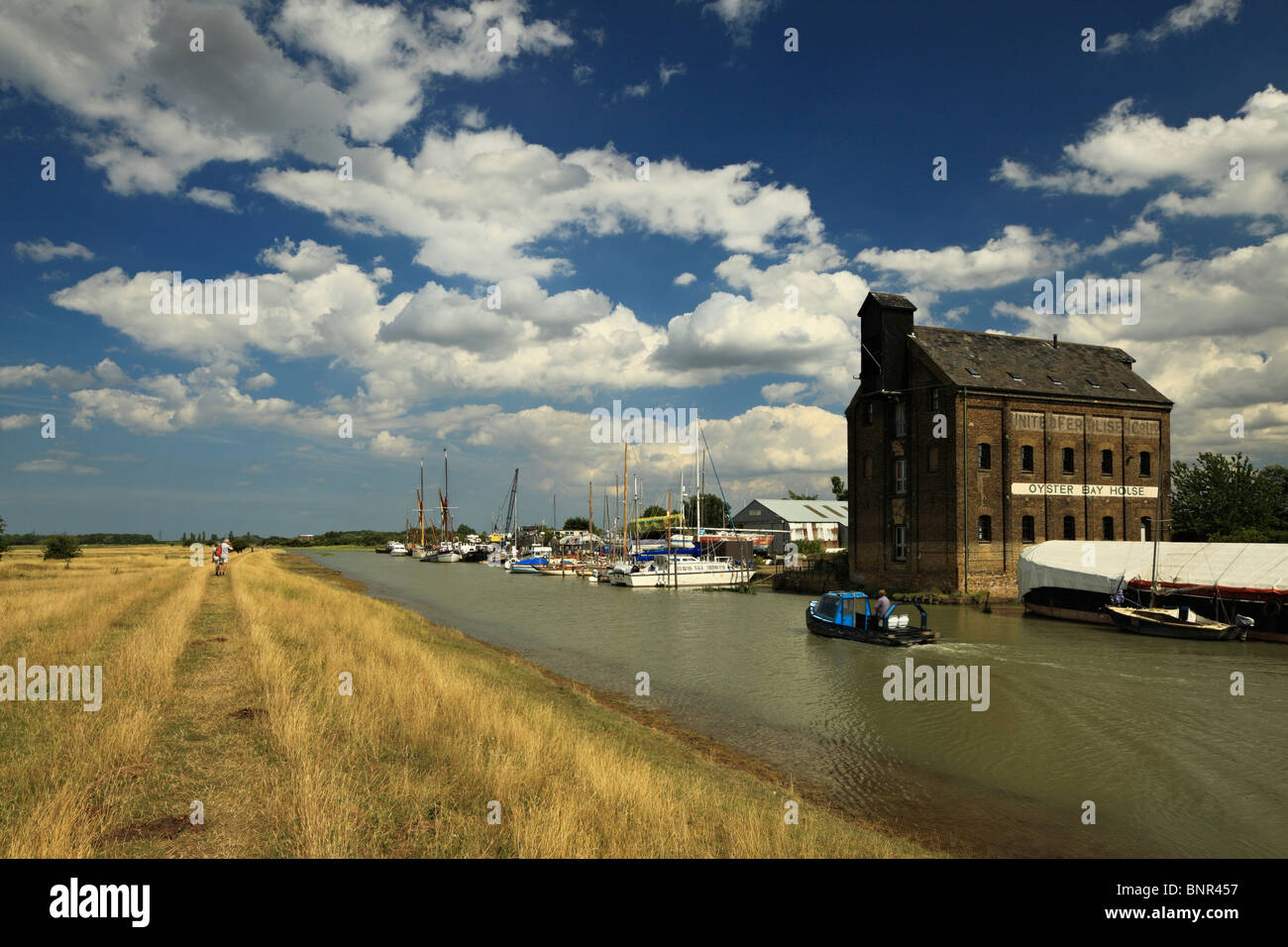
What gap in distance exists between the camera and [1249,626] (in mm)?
30234

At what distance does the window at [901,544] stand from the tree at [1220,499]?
73.5ft

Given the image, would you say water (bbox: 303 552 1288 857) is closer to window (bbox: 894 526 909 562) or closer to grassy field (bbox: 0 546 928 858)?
grassy field (bbox: 0 546 928 858)

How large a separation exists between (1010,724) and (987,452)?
30428mm

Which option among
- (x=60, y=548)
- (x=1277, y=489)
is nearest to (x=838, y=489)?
(x=1277, y=489)

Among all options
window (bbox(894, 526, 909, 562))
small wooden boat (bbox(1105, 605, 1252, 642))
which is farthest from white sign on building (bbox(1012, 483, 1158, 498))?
small wooden boat (bbox(1105, 605, 1252, 642))

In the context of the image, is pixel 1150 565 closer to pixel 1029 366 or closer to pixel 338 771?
pixel 1029 366

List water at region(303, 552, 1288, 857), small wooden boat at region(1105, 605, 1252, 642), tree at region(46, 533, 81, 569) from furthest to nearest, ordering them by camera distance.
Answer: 1. tree at region(46, 533, 81, 569)
2. small wooden boat at region(1105, 605, 1252, 642)
3. water at region(303, 552, 1288, 857)

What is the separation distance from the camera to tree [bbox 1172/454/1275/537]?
52.1 metres

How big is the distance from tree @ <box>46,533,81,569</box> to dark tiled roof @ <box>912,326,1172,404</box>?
6539 cm

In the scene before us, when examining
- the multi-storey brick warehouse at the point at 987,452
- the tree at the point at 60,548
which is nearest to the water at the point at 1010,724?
the multi-storey brick warehouse at the point at 987,452

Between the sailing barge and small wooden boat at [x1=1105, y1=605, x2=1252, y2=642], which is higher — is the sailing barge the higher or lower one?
the higher one

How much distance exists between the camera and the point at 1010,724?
18.7 meters

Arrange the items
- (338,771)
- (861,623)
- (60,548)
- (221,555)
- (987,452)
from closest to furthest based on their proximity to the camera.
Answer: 1. (338,771)
2. (861,623)
3. (221,555)
4. (987,452)
5. (60,548)
